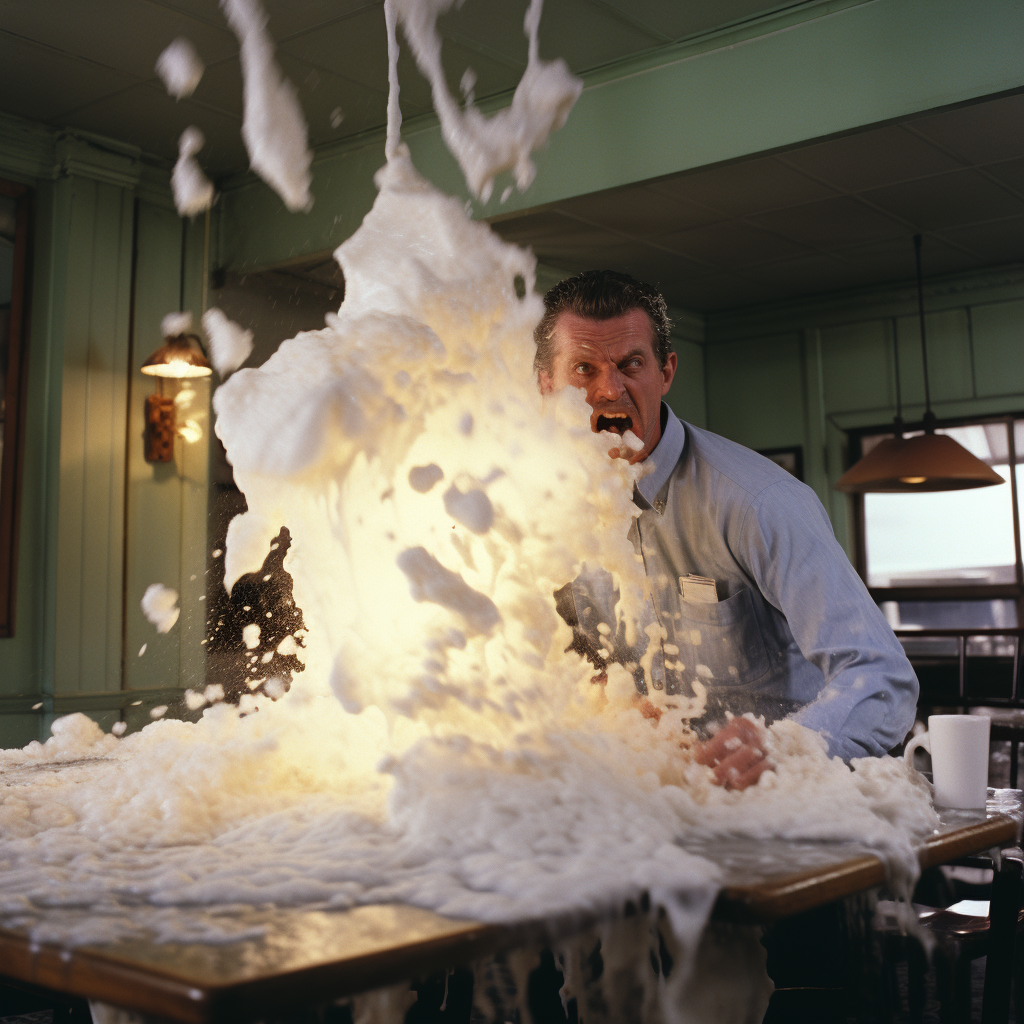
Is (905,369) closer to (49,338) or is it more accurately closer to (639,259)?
(639,259)

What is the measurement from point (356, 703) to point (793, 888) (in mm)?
484

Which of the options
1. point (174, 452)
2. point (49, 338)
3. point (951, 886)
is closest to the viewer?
point (951, 886)

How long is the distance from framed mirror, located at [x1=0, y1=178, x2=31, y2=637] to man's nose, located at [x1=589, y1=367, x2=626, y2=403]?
2524 millimetres

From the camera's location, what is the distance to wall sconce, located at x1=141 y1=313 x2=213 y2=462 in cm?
379

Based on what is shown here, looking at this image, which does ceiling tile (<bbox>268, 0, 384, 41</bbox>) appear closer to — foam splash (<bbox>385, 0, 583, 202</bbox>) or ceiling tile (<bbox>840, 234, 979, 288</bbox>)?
foam splash (<bbox>385, 0, 583, 202</bbox>)

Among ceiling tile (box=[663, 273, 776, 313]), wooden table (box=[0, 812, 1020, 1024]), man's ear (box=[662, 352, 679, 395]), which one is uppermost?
ceiling tile (box=[663, 273, 776, 313])

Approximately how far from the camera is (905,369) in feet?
18.1

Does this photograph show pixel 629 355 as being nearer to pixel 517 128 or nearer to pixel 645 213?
pixel 517 128

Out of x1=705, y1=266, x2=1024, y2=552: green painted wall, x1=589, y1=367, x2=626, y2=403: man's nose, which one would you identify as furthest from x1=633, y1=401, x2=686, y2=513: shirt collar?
x1=705, y1=266, x2=1024, y2=552: green painted wall

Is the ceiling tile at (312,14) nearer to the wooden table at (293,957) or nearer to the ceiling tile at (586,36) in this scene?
the ceiling tile at (586,36)

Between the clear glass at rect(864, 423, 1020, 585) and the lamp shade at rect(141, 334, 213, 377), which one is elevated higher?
the lamp shade at rect(141, 334, 213, 377)

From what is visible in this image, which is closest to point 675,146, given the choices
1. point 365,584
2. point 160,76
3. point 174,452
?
point 160,76

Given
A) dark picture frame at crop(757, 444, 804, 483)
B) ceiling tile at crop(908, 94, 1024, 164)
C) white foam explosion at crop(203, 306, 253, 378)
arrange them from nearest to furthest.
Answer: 1. ceiling tile at crop(908, 94, 1024, 164)
2. white foam explosion at crop(203, 306, 253, 378)
3. dark picture frame at crop(757, 444, 804, 483)

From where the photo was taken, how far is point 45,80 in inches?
132
